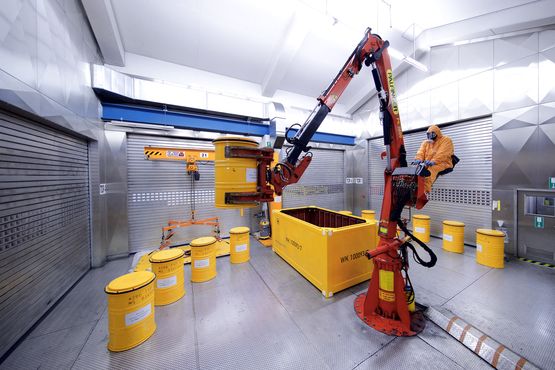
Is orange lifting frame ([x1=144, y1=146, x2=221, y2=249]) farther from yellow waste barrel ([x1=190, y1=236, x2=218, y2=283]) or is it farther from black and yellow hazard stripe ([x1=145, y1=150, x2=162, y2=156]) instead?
yellow waste barrel ([x1=190, y1=236, x2=218, y2=283])

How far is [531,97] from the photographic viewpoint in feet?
12.1

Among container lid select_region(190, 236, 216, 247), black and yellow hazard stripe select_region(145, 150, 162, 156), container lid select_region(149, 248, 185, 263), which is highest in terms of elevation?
black and yellow hazard stripe select_region(145, 150, 162, 156)

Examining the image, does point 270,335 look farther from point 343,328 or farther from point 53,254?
point 53,254

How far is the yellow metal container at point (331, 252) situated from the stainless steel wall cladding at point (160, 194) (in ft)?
8.90

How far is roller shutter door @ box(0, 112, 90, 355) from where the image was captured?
1.92 m

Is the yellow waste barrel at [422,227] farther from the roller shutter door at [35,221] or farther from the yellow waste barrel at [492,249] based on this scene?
the roller shutter door at [35,221]

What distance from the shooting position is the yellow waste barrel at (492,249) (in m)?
3.46

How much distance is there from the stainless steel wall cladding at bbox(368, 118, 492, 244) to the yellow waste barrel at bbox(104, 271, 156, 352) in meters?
6.75

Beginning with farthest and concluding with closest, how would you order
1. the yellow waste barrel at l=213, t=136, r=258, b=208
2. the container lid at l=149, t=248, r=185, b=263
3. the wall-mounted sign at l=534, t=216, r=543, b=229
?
1. the wall-mounted sign at l=534, t=216, r=543, b=229
2. the container lid at l=149, t=248, r=185, b=263
3. the yellow waste barrel at l=213, t=136, r=258, b=208

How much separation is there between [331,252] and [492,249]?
338 centimetres

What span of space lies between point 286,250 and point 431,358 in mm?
2428

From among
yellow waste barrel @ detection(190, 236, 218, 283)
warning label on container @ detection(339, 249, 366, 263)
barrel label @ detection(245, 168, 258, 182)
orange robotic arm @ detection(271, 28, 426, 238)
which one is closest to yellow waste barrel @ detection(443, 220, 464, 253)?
warning label on container @ detection(339, 249, 366, 263)

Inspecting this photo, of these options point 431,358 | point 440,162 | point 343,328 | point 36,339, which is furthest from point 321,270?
point 36,339

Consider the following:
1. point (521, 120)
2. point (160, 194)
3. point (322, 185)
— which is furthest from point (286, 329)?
point (521, 120)
